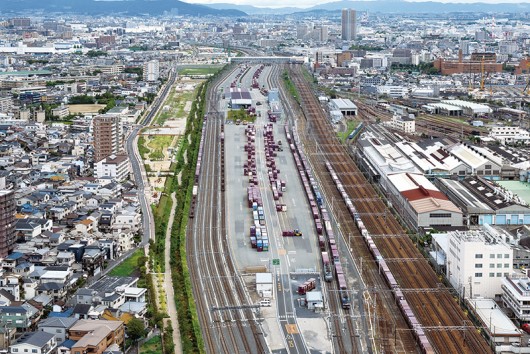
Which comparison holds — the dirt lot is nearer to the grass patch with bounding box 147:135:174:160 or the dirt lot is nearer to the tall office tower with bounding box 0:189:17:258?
the grass patch with bounding box 147:135:174:160

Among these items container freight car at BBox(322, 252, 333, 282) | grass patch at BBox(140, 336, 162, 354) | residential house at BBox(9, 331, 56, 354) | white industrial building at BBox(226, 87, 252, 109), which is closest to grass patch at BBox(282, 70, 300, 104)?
white industrial building at BBox(226, 87, 252, 109)

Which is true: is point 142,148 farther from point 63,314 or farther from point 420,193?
point 63,314

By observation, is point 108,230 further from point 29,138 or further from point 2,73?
point 2,73

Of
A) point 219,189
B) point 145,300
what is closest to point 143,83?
point 219,189

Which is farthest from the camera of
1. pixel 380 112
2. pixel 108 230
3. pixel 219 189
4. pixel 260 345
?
pixel 380 112

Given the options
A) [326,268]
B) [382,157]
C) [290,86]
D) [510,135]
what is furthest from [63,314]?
[290,86]

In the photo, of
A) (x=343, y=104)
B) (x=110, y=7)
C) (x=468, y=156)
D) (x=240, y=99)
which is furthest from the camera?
(x=110, y=7)

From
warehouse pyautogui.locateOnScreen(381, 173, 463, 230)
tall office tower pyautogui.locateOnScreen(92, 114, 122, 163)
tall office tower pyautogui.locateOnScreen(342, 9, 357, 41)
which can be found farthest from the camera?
tall office tower pyautogui.locateOnScreen(342, 9, 357, 41)
